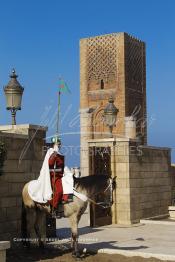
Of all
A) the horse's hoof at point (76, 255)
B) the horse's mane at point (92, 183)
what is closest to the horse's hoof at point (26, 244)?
the horse's hoof at point (76, 255)

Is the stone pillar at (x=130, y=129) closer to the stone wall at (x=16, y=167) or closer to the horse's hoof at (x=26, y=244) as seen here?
the stone wall at (x=16, y=167)

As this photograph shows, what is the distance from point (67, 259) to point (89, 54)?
3808 centimetres

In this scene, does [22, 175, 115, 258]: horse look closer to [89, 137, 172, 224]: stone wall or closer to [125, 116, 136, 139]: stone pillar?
[89, 137, 172, 224]: stone wall

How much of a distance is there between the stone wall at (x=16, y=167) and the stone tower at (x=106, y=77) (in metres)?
31.5

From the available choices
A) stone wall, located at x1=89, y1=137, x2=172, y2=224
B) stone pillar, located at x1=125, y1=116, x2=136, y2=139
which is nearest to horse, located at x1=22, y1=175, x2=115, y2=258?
stone wall, located at x1=89, y1=137, x2=172, y2=224

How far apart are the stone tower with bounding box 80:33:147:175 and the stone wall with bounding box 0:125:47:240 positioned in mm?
31517

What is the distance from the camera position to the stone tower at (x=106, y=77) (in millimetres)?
45844

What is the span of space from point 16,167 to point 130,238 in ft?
13.1

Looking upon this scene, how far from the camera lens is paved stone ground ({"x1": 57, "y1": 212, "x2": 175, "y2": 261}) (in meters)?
11.2

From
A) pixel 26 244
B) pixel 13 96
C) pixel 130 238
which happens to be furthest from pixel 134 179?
pixel 26 244

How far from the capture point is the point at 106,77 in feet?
153

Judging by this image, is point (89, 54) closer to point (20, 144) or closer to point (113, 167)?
point (113, 167)

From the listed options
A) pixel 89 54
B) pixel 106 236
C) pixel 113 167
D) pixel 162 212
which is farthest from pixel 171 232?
pixel 89 54

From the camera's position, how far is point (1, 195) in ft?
38.6
